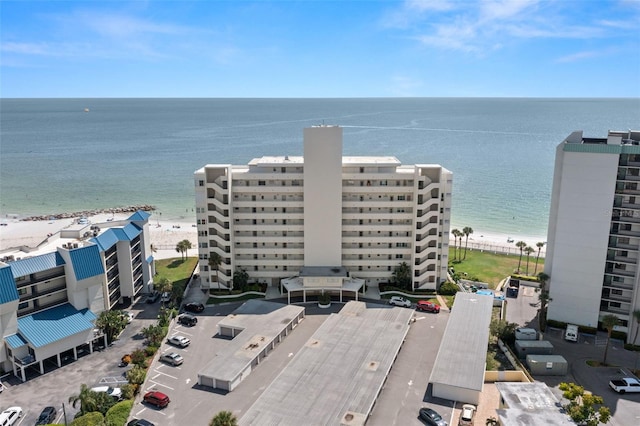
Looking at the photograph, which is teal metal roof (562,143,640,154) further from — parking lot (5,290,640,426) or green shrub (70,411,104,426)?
green shrub (70,411,104,426)

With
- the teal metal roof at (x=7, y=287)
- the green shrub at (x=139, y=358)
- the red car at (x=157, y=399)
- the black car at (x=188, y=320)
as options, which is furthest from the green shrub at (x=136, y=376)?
the teal metal roof at (x=7, y=287)

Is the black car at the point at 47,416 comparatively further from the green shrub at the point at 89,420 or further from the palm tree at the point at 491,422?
the palm tree at the point at 491,422

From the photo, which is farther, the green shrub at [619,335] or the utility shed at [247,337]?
the green shrub at [619,335]

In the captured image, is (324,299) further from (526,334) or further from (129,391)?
(129,391)

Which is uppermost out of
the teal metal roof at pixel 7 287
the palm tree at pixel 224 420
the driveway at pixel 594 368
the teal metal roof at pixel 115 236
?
the teal metal roof at pixel 115 236

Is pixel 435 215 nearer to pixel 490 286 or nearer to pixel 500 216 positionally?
pixel 490 286

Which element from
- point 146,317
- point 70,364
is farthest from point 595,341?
point 70,364

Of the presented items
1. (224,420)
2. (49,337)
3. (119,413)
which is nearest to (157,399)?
(119,413)

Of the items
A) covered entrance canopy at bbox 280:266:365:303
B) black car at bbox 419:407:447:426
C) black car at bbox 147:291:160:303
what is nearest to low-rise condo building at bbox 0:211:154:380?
black car at bbox 147:291:160:303
